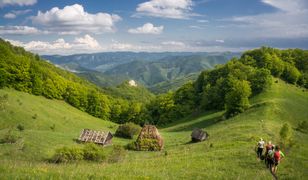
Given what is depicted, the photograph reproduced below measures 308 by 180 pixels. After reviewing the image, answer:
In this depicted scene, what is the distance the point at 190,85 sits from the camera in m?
129

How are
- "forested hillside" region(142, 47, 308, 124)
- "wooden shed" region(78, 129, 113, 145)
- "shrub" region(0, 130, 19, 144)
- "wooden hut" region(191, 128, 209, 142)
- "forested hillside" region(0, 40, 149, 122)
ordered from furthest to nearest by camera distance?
"forested hillside" region(142, 47, 308, 124), "forested hillside" region(0, 40, 149, 122), "wooden hut" region(191, 128, 209, 142), "wooden shed" region(78, 129, 113, 145), "shrub" region(0, 130, 19, 144)

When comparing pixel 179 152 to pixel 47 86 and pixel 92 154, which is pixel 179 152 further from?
pixel 47 86

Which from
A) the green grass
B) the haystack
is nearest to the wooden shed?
the green grass

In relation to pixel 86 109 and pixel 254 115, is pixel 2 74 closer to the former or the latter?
pixel 86 109

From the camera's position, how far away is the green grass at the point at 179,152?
2061 centimetres

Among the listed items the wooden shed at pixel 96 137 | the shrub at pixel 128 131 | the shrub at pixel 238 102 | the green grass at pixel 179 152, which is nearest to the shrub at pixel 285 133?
the green grass at pixel 179 152

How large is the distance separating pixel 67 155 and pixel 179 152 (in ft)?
47.5

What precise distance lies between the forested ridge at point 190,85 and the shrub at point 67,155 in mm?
53545

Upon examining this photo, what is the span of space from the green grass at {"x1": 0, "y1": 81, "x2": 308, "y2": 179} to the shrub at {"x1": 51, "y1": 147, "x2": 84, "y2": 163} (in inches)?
71.9

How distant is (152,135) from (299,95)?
67.7 meters

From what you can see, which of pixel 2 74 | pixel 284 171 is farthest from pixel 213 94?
pixel 284 171

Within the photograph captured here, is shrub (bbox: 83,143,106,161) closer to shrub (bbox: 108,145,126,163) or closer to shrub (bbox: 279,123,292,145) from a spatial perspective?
shrub (bbox: 108,145,126,163)

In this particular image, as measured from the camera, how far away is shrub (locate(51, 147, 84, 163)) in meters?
31.9

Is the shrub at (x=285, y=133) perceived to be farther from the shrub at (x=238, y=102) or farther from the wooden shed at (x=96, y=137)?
the shrub at (x=238, y=102)
